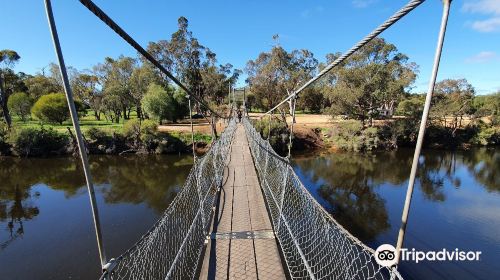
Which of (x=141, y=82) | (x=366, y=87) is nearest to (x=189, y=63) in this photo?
(x=141, y=82)

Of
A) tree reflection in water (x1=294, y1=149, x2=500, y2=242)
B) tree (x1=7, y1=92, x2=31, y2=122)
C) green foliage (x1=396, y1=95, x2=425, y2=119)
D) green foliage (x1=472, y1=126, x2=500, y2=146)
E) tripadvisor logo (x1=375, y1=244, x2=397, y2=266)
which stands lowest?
tree reflection in water (x1=294, y1=149, x2=500, y2=242)

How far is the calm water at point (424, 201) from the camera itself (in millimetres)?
6145

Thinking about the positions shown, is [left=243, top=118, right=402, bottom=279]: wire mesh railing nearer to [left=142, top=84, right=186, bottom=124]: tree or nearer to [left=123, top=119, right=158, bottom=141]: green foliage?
[left=123, top=119, right=158, bottom=141]: green foliage

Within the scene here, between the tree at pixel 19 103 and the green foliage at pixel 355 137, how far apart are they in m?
23.0

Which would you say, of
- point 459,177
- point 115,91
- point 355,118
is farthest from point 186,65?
point 459,177

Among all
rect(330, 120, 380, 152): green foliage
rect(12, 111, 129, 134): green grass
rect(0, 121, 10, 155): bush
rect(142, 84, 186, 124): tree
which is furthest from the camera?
rect(142, 84, 186, 124): tree

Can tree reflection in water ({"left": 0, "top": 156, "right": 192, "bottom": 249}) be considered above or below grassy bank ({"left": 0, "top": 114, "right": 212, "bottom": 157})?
below

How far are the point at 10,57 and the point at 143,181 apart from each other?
19797 mm

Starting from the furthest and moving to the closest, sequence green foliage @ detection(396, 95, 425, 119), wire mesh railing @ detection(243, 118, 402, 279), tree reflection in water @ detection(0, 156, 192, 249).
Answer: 1. green foliage @ detection(396, 95, 425, 119)
2. tree reflection in water @ detection(0, 156, 192, 249)
3. wire mesh railing @ detection(243, 118, 402, 279)

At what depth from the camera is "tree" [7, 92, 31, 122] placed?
22.2 meters

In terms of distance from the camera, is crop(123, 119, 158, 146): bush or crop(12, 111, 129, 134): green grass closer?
crop(123, 119, 158, 146): bush

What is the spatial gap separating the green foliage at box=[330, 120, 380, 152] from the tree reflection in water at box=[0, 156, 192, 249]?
927cm

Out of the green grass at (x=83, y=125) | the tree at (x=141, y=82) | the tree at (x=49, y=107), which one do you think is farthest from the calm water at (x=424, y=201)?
the tree at (x=49, y=107)

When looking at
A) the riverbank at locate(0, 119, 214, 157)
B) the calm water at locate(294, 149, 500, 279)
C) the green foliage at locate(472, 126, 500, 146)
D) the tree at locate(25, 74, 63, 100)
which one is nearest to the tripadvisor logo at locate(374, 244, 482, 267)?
the calm water at locate(294, 149, 500, 279)
